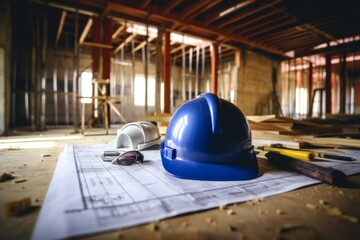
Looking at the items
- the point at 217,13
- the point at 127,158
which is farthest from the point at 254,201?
the point at 217,13

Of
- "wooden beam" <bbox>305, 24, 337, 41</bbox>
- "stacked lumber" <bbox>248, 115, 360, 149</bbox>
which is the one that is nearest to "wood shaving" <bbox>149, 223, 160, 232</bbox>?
"stacked lumber" <bbox>248, 115, 360, 149</bbox>

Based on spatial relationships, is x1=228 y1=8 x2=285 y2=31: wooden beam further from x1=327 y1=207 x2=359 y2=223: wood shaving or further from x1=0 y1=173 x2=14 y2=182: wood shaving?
x1=0 y1=173 x2=14 y2=182: wood shaving

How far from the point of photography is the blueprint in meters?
0.80

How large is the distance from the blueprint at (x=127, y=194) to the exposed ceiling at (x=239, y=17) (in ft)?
18.5

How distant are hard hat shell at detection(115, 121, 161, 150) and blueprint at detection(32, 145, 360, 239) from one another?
2.95 feet

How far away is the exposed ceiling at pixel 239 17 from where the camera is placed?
6.02 m

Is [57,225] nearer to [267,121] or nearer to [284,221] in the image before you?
[284,221]

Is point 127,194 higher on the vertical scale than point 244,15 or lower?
lower

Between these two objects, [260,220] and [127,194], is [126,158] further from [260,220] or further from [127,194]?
[260,220]

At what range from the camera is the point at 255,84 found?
1073 cm

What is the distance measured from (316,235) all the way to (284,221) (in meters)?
0.12

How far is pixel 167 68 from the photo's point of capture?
7262mm

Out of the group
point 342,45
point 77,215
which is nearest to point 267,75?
point 342,45

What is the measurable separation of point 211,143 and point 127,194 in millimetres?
604
